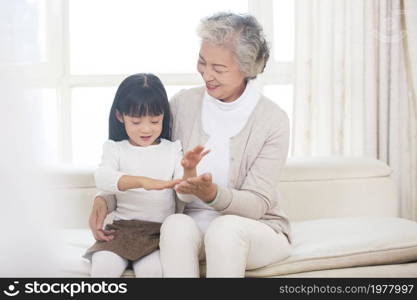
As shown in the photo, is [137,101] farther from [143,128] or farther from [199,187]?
[199,187]

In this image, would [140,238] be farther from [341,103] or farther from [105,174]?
[341,103]

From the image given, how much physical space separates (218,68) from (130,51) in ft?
3.29

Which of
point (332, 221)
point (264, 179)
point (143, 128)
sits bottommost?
point (332, 221)

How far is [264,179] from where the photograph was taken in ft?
4.07

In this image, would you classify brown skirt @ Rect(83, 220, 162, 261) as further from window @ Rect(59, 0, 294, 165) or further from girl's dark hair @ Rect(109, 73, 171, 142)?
window @ Rect(59, 0, 294, 165)

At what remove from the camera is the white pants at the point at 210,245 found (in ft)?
3.56

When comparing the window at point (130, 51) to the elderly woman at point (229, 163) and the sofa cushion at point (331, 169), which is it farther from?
the elderly woman at point (229, 163)

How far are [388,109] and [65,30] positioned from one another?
37.9 inches

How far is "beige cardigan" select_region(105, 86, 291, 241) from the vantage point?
1239mm

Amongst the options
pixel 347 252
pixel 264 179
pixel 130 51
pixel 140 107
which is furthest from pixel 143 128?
pixel 130 51

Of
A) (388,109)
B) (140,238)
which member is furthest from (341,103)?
(140,238)

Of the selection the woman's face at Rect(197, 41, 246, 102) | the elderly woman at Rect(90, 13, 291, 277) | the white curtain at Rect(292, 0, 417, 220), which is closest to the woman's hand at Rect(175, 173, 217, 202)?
the elderly woman at Rect(90, 13, 291, 277)

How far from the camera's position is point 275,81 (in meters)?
2.22

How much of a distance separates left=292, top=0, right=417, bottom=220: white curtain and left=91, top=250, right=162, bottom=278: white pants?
89cm
